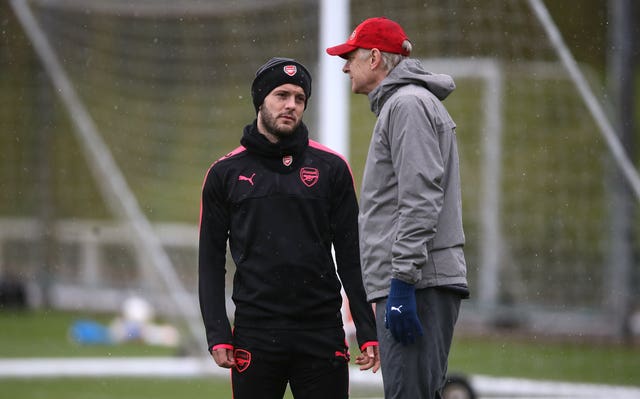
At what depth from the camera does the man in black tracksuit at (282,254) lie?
4.29 meters

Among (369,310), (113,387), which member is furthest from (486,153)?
(369,310)

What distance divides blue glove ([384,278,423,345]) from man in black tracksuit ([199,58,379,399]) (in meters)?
0.35

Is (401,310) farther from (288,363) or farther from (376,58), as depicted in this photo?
(376,58)

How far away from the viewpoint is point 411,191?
13.2 feet

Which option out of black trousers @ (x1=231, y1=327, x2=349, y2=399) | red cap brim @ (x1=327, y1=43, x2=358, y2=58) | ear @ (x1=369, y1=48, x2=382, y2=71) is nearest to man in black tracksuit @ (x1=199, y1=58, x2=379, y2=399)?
black trousers @ (x1=231, y1=327, x2=349, y2=399)

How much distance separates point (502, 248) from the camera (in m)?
15.1

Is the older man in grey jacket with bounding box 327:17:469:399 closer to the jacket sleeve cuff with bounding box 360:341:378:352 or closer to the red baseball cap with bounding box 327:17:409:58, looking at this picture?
the red baseball cap with bounding box 327:17:409:58

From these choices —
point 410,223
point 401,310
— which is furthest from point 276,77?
point 401,310

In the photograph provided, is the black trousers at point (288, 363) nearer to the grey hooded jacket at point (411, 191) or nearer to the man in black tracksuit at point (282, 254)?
the man in black tracksuit at point (282, 254)

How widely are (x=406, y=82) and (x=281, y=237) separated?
26.6 inches

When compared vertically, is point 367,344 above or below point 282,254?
below

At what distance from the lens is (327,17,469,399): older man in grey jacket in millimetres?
4020

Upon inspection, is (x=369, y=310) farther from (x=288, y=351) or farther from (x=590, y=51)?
(x=590, y=51)

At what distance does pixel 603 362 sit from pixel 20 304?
7830mm
